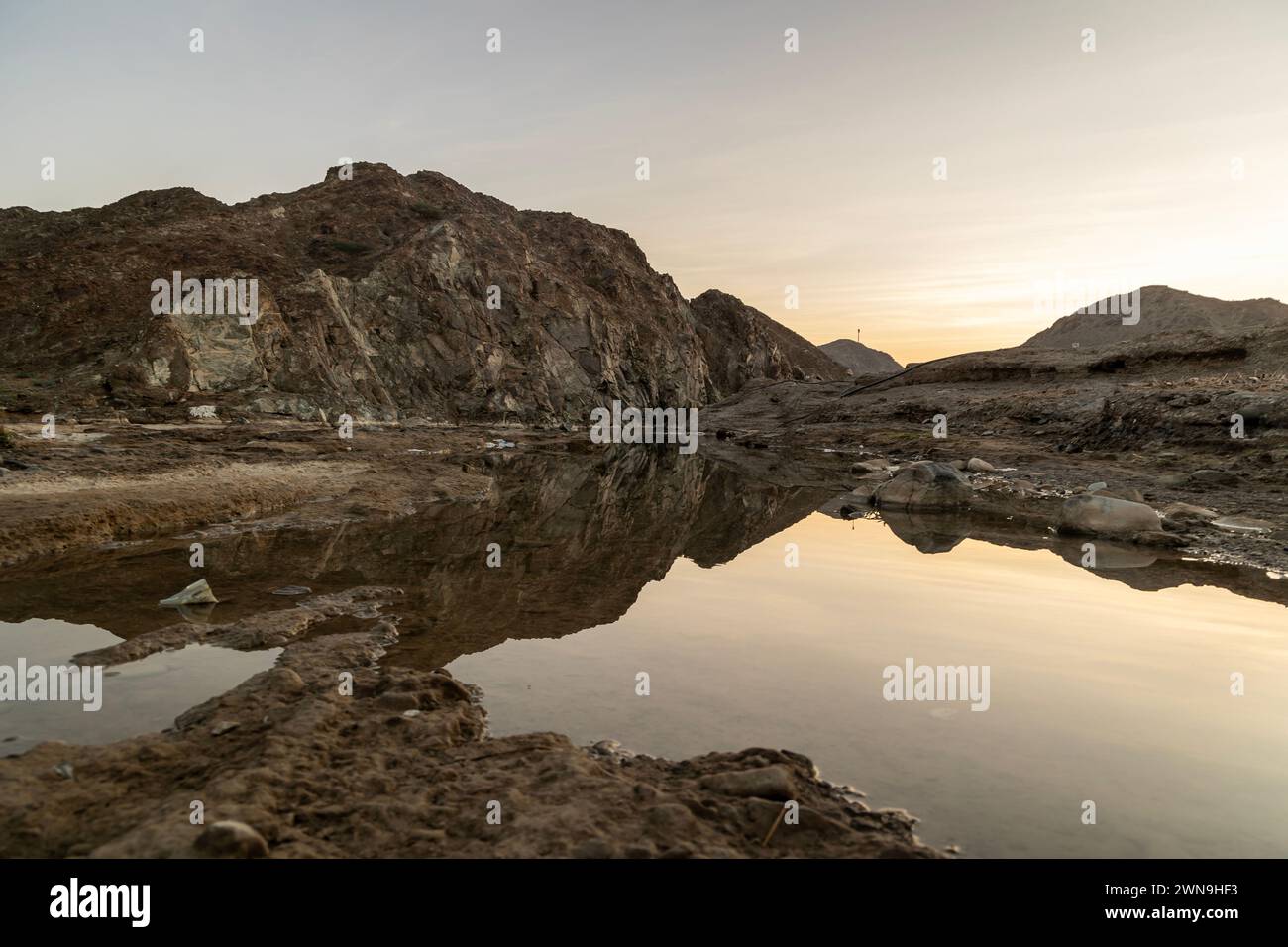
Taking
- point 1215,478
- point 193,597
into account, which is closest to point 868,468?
point 1215,478

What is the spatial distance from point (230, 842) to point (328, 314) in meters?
50.9

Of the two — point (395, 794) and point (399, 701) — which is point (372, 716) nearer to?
point (399, 701)

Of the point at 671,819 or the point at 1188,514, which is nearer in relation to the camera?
the point at 671,819

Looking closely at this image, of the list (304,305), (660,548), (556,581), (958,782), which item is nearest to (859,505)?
(660,548)

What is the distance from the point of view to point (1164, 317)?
85188mm

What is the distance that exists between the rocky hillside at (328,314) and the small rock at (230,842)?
33.2 meters

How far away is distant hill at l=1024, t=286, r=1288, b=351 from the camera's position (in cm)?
8175

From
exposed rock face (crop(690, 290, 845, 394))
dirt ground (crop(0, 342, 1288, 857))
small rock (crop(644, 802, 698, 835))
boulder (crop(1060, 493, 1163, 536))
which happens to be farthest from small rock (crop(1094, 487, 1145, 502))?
exposed rock face (crop(690, 290, 845, 394))

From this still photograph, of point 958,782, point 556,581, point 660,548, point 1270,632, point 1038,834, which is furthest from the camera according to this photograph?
point 660,548

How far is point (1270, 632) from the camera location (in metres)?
9.43

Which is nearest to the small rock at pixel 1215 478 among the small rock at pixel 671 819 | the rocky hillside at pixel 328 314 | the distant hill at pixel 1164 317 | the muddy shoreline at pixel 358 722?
the muddy shoreline at pixel 358 722

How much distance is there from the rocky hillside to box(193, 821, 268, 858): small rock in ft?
109

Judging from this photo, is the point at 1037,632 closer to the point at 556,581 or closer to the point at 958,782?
the point at 958,782

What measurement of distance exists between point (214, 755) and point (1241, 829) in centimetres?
735
